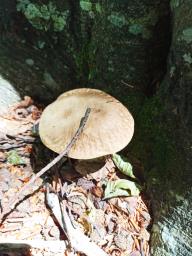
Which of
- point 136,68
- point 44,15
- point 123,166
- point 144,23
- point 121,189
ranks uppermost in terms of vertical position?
point 144,23

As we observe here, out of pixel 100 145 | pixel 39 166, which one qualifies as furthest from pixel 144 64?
pixel 39 166

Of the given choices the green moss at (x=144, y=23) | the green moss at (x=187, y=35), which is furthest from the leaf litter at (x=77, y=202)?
the green moss at (x=187, y=35)

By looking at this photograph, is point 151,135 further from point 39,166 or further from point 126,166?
point 39,166

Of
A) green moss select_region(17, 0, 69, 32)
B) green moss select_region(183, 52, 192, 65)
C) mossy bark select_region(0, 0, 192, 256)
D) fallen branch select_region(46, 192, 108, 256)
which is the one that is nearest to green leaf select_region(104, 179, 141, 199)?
mossy bark select_region(0, 0, 192, 256)

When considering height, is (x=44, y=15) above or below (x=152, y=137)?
above

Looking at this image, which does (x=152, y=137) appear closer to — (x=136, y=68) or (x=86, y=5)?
(x=136, y=68)

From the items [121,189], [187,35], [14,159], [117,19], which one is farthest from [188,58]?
[14,159]

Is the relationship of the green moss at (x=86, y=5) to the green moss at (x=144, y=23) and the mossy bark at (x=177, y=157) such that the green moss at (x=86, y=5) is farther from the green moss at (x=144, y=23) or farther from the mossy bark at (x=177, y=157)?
the mossy bark at (x=177, y=157)
